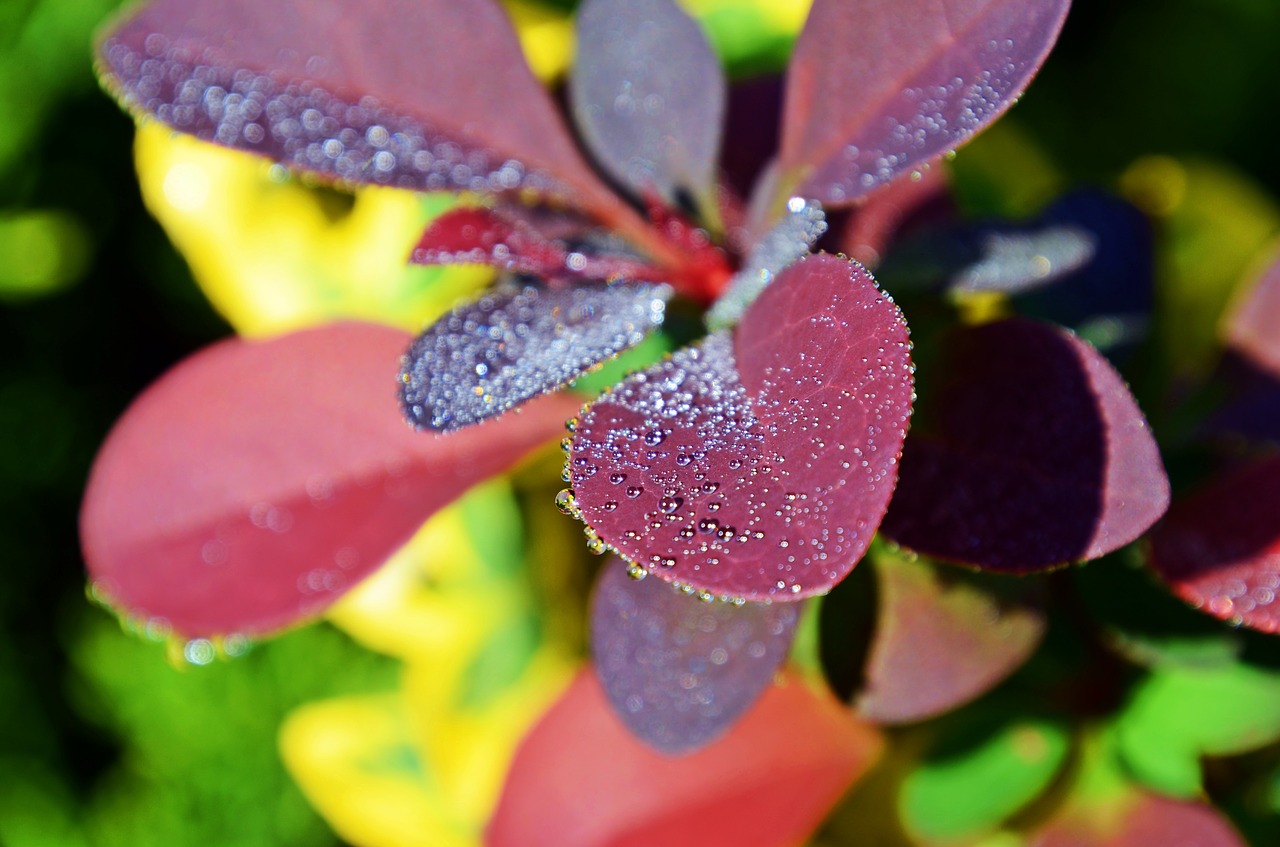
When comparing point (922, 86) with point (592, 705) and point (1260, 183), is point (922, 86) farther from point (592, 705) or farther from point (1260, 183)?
point (1260, 183)

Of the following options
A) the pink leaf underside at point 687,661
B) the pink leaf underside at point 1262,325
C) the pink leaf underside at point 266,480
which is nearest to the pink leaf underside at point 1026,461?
the pink leaf underside at point 687,661

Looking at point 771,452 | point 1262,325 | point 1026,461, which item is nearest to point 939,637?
point 1026,461

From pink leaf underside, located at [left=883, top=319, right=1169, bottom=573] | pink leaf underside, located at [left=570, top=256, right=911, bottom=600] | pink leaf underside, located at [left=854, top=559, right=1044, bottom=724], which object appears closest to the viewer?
pink leaf underside, located at [left=570, top=256, right=911, bottom=600]

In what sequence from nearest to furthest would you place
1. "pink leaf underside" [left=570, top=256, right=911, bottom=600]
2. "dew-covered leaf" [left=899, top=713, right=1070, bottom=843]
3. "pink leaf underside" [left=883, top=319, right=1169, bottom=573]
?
"pink leaf underside" [left=570, top=256, right=911, bottom=600], "pink leaf underside" [left=883, top=319, right=1169, bottom=573], "dew-covered leaf" [left=899, top=713, right=1070, bottom=843]

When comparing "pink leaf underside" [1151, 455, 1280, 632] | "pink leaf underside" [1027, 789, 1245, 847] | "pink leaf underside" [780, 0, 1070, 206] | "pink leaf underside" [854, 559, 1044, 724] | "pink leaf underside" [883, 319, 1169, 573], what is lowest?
"pink leaf underside" [1027, 789, 1245, 847]

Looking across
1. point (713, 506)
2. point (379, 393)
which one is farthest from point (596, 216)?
point (713, 506)

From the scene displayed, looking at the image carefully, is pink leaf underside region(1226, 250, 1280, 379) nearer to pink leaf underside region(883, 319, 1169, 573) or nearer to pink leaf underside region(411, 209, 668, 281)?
pink leaf underside region(883, 319, 1169, 573)

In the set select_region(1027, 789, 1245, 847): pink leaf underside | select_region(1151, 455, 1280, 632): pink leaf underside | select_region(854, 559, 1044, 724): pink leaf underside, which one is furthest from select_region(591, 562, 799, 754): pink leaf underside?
select_region(1027, 789, 1245, 847): pink leaf underside
